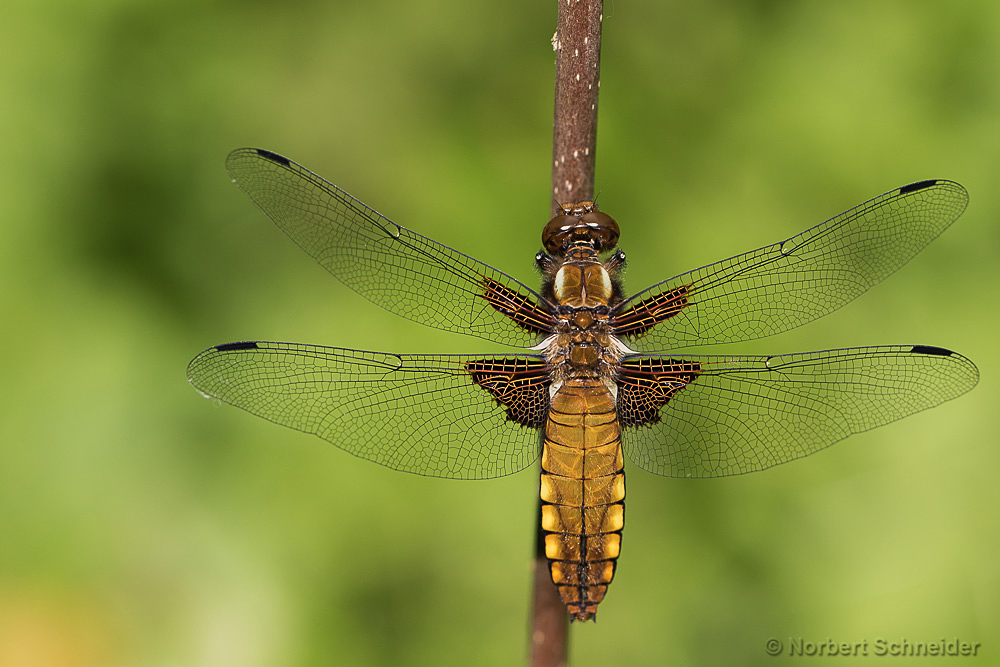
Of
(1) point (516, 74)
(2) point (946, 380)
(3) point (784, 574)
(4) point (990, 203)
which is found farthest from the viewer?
(1) point (516, 74)

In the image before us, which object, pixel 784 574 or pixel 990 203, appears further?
pixel 990 203

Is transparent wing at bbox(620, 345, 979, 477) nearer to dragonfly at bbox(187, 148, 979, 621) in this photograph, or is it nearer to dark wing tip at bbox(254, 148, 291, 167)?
dragonfly at bbox(187, 148, 979, 621)

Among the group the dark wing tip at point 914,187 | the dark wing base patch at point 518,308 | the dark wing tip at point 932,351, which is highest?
the dark wing tip at point 914,187

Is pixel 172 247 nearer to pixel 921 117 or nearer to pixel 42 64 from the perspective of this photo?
pixel 42 64

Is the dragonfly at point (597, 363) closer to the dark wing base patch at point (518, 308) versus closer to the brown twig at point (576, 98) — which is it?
the dark wing base patch at point (518, 308)

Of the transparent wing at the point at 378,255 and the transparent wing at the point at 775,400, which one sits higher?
the transparent wing at the point at 378,255

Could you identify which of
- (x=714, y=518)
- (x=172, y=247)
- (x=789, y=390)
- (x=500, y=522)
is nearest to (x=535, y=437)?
(x=789, y=390)

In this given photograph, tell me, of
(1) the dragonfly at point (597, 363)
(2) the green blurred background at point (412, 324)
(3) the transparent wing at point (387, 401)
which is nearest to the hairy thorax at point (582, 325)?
(1) the dragonfly at point (597, 363)
